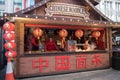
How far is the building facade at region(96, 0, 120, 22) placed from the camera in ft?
120

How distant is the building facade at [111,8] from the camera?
120ft

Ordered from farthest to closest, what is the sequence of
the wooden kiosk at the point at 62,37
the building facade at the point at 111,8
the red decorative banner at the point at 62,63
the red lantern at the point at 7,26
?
the building facade at the point at 111,8, the red decorative banner at the point at 62,63, the wooden kiosk at the point at 62,37, the red lantern at the point at 7,26

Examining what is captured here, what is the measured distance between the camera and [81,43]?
11.0m

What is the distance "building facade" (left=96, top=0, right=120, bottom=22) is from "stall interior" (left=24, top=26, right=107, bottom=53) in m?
27.1

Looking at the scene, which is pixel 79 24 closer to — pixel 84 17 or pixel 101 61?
pixel 84 17

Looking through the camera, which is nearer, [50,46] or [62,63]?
[62,63]

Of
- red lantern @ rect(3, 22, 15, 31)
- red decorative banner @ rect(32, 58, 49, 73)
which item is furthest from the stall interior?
red lantern @ rect(3, 22, 15, 31)

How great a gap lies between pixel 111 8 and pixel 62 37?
31627 millimetres

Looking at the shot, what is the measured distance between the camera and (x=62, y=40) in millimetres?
10234

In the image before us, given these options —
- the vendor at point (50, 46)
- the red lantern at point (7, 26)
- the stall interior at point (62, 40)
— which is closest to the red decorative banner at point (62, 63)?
the stall interior at point (62, 40)

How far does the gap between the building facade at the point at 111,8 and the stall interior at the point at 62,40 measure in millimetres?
27138

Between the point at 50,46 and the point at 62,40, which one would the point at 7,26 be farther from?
the point at 62,40

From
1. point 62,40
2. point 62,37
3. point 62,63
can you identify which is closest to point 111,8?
point 62,40

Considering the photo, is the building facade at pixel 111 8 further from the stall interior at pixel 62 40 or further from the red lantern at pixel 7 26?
the red lantern at pixel 7 26
